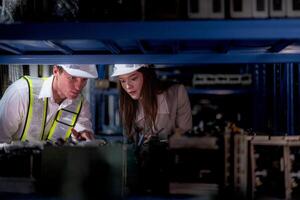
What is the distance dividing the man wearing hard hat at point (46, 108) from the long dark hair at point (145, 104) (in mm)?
305

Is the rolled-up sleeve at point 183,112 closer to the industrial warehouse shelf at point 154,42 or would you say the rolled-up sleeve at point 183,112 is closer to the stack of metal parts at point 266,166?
the industrial warehouse shelf at point 154,42

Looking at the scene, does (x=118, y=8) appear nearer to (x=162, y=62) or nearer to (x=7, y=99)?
(x=162, y=62)

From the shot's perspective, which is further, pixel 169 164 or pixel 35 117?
pixel 35 117

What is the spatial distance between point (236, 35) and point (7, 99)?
189 centimetres

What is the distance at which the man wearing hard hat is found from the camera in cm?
291

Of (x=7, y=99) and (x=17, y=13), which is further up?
(x=17, y=13)

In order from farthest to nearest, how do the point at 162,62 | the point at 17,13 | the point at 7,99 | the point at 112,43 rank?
the point at 7,99, the point at 162,62, the point at 112,43, the point at 17,13

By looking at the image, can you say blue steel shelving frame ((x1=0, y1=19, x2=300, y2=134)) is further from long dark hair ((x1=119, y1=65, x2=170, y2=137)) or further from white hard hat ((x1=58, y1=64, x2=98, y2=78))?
long dark hair ((x1=119, y1=65, x2=170, y2=137))

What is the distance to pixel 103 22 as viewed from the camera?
1615 mm

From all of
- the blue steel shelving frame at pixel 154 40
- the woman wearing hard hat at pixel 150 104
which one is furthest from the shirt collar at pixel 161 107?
the blue steel shelving frame at pixel 154 40

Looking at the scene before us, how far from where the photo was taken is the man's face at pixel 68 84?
9.66 ft

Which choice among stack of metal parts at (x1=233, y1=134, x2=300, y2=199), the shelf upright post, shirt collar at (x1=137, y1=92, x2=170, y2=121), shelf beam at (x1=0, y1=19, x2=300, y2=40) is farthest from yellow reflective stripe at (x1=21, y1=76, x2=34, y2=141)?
the shelf upright post

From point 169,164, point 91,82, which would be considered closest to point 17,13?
point 169,164

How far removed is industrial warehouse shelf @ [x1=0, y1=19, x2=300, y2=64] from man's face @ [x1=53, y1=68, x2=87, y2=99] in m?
0.53
